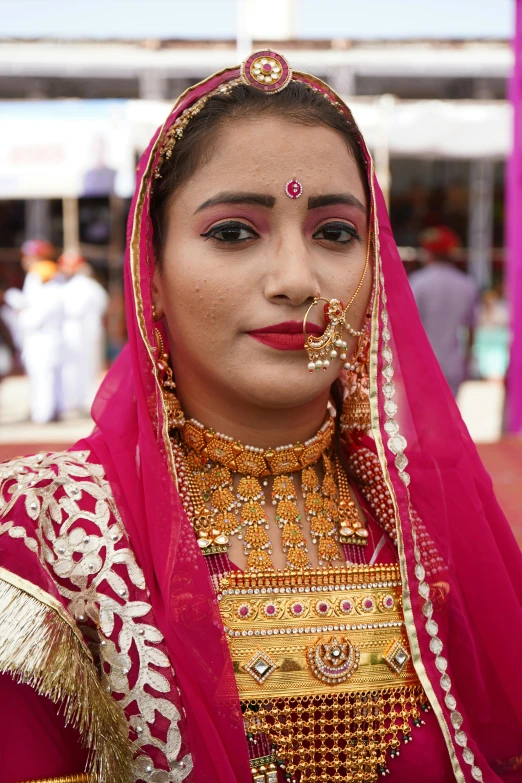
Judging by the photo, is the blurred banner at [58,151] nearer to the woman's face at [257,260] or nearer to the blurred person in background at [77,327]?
the blurred person in background at [77,327]

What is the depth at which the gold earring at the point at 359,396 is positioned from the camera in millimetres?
1619

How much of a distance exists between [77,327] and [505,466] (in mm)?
6977

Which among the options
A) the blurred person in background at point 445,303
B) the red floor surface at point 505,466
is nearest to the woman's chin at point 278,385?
the red floor surface at point 505,466

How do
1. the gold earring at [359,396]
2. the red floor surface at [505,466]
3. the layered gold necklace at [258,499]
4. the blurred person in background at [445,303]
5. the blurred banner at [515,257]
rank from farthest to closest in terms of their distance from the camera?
the blurred person in background at [445,303] < the blurred banner at [515,257] < the red floor surface at [505,466] < the gold earring at [359,396] < the layered gold necklace at [258,499]

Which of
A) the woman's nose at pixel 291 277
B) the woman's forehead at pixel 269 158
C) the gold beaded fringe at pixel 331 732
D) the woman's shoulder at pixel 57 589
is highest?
the woman's forehead at pixel 269 158

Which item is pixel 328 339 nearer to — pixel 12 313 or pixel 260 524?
pixel 260 524

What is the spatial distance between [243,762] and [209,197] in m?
0.92

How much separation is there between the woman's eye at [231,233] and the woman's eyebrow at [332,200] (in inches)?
4.7

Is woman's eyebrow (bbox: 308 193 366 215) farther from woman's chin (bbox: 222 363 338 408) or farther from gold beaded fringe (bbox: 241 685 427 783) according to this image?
gold beaded fringe (bbox: 241 685 427 783)

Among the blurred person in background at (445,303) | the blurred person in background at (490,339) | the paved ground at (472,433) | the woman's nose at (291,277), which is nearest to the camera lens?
the woman's nose at (291,277)

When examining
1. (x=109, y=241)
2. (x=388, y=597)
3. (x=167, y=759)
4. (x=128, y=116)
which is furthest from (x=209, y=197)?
(x=109, y=241)

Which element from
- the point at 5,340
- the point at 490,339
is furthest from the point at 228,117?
the point at 5,340

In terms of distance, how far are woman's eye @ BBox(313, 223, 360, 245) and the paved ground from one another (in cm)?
140

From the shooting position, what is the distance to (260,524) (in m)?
1.48
